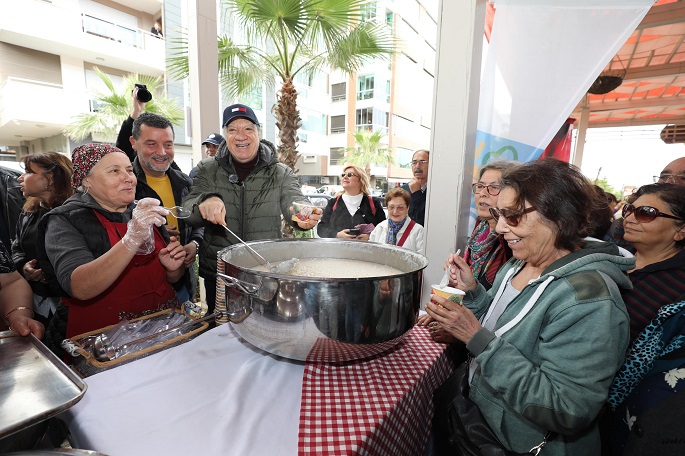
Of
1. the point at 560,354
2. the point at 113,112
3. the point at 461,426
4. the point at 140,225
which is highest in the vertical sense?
the point at 113,112

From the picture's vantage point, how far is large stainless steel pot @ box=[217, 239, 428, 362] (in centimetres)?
81

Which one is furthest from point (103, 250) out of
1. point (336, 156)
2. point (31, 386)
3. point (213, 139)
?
point (336, 156)

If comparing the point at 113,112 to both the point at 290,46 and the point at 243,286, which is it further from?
the point at 243,286

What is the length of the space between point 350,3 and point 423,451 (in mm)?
4380

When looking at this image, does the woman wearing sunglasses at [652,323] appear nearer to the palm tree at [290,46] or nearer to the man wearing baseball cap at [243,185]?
Answer: the man wearing baseball cap at [243,185]

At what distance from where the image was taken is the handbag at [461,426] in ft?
3.14

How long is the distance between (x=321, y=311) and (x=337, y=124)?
81.0ft

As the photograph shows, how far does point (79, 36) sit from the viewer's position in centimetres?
1043

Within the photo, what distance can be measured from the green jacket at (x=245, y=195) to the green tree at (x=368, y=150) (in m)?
16.7

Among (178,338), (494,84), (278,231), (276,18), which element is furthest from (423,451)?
(276,18)

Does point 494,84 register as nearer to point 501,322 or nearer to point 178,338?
point 501,322

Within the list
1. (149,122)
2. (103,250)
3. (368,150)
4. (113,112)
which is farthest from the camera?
(368,150)

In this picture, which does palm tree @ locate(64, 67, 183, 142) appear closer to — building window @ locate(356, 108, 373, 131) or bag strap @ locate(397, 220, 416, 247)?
bag strap @ locate(397, 220, 416, 247)

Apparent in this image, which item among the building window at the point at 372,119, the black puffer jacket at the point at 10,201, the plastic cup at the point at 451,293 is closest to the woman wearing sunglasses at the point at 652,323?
the plastic cup at the point at 451,293
